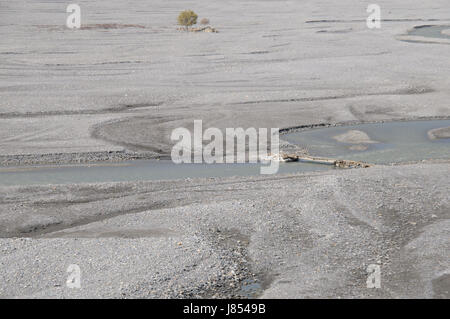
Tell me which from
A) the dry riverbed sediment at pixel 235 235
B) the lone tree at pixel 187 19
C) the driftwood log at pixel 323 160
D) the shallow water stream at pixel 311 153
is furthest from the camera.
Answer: the lone tree at pixel 187 19

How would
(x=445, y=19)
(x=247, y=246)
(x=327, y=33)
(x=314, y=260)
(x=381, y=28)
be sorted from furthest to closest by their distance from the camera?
(x=445, y=19) → (x=381, y=28) → (x=327, y=33) → (x=247, y=246) → (x=314, y=260)

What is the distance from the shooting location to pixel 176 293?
1299 cm

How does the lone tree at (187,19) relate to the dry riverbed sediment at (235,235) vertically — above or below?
above

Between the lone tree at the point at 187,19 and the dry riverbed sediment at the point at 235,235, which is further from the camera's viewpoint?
the lone tree at the point at 187,19

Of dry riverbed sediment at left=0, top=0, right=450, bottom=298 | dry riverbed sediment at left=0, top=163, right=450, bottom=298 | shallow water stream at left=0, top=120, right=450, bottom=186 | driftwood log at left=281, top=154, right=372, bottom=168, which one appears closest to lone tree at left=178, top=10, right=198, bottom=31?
dry riverbed sediment at left=0, top=0, right=450, bottom=298

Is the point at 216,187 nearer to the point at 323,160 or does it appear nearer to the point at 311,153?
the point at 323,160

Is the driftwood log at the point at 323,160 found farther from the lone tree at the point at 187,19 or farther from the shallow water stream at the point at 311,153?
the lone tree at the point at 187,19

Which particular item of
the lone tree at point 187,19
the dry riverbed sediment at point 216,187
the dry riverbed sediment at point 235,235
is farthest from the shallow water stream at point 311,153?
the lone tree at point 187,19

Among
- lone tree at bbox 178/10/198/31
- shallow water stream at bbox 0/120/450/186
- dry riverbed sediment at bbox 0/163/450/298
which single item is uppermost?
lone tree at bbox 178/10/198/31

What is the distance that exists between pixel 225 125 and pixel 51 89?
1236 centimetres

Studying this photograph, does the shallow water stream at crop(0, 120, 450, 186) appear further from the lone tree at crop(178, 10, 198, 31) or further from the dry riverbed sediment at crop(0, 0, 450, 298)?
the lone tree at crop(178, 10, 198, 31)

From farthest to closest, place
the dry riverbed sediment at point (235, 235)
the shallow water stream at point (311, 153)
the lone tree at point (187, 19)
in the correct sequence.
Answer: the lone tree at point (187, 19) → the shallow water stream at point (311, 153) → the dry riverbed sediment at point (235, 235)
